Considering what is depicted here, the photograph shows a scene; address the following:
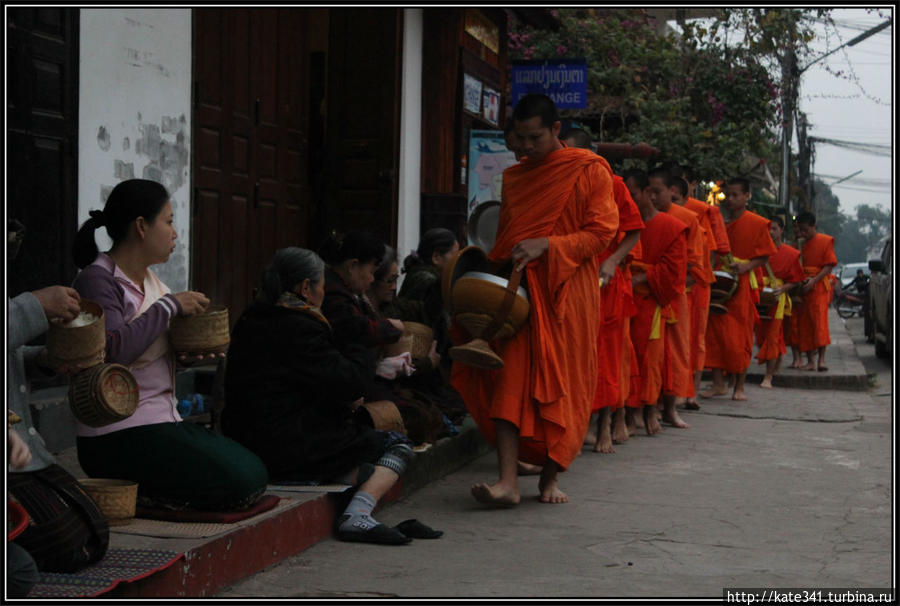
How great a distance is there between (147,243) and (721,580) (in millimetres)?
2285

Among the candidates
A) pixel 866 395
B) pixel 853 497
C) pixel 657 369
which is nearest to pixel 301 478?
pixel 853 497

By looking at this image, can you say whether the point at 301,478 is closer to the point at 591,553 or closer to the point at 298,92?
the point at 591,553

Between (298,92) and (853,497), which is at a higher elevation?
(298,92)

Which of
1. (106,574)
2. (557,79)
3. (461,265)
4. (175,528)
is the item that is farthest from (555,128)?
(557,79)

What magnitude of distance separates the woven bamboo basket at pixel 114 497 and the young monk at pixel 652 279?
4.53 metres

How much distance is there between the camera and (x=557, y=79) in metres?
10.1

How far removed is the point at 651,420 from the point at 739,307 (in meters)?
2.92

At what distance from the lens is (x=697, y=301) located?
30.6ft

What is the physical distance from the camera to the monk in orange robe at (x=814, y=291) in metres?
12.8

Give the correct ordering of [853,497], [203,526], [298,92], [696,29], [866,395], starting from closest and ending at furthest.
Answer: [203,526] < [853,497] < [298,92] < [866,395] < [696,29]

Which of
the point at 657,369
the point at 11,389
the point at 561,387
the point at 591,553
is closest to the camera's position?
the point at 11,389

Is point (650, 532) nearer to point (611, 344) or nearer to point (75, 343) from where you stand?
point (611, 344)

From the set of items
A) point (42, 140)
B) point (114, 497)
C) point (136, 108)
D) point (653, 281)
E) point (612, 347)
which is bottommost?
point (114, 497)

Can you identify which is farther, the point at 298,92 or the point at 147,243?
the point at 298,92
